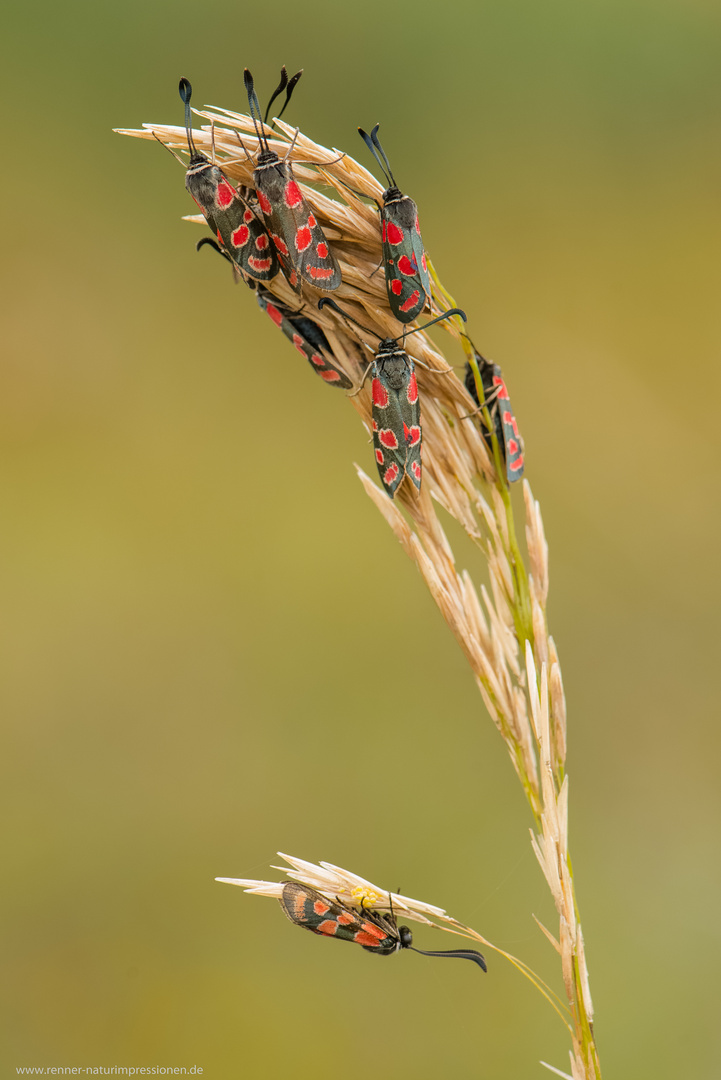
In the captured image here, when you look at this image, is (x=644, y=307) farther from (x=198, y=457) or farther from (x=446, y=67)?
(x=198, y=457)

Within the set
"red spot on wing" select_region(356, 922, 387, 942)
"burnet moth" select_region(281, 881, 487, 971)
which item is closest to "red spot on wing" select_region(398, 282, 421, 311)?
"burnet moth" select_region(281, 881, 487, 971)

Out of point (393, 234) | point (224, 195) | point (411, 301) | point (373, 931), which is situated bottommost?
point (373, 931)

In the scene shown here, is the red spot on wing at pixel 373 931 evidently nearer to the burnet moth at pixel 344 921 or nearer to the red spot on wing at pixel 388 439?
the burnet moth at pixel 344 921

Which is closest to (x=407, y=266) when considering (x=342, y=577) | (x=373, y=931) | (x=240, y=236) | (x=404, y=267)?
(x=404, y=267)

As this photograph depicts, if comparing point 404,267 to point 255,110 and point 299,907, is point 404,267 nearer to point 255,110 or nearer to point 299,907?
point 255,110

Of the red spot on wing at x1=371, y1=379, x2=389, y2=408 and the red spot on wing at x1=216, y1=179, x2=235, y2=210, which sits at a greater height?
the red spot on wing at x1=216, y1=179, x2=235, y2=210

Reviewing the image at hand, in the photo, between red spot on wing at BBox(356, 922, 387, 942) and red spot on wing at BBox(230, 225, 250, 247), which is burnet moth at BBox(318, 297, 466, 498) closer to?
red spot on wing at BBox(230, 225, 250, 247)

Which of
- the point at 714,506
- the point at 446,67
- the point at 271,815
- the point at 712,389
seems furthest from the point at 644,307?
the point at 271,815
